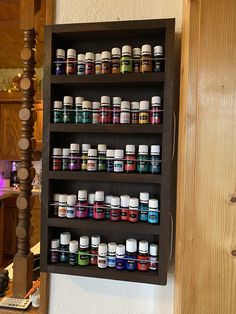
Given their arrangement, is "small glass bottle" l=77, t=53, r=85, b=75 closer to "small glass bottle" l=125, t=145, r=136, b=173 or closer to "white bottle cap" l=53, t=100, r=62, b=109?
"white bottle cap" l=53, t=100, r=62, b=109

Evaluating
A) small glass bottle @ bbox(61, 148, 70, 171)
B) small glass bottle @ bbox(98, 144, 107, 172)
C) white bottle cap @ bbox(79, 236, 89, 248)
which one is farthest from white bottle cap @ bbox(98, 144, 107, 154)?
white bottle cap @ bbox(79, 236, 89, 248)

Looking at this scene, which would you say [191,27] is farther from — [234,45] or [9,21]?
[9,21]

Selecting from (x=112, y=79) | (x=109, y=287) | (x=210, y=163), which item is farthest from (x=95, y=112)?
(x=109, y=287)

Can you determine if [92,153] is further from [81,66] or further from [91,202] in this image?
[81,66]

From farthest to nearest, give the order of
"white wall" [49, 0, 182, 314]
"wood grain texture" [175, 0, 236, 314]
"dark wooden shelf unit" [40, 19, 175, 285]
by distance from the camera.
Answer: "white wall" [49, 0, 182, 314]
"dark wooden shelf unit" [40, 19, 175, 285]
"wood grain texture" [175, 0, 236, 314]

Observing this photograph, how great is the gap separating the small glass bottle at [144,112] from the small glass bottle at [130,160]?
10 centimetres

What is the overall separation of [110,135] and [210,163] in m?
0.43

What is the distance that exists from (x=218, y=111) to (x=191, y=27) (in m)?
0.24

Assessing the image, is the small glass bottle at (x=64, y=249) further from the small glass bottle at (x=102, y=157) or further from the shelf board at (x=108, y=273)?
the small glass bottle at (x=102, y=157)

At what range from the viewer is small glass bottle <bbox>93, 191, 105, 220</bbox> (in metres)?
0.91

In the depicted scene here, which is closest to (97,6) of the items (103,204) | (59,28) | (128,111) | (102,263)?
(59,28)

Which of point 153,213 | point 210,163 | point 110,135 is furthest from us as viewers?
point 110,135

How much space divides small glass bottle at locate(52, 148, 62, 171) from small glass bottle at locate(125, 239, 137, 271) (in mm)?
373

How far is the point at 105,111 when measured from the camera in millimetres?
917
